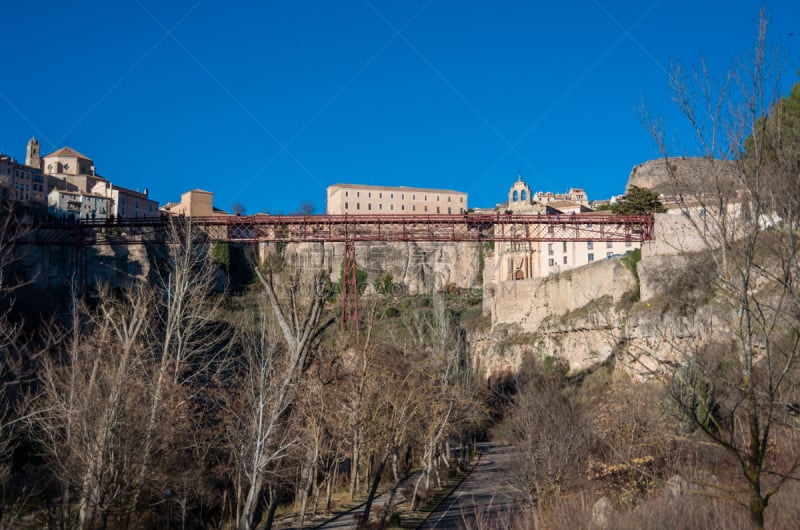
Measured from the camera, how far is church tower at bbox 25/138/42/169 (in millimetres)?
96062

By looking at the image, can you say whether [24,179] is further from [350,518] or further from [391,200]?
[350,518]

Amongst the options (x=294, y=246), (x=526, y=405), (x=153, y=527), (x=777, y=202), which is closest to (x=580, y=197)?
(x=294, y=246)

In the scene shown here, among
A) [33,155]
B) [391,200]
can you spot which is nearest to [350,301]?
[391,200]

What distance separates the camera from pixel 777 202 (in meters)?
7.75

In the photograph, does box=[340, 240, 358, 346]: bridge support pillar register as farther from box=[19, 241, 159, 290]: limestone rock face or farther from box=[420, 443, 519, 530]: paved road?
box=[19, 241, 159, 290]: limestone rock face

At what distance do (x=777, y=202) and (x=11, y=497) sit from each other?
1842 cm

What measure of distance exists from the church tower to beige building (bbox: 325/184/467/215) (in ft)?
123

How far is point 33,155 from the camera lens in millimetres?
97750

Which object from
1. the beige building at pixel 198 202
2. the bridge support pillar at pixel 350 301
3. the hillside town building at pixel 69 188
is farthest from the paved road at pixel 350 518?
the beige building at pixel 198 202

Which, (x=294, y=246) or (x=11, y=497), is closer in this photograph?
(x=11, y=497)

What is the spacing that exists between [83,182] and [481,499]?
255 ft

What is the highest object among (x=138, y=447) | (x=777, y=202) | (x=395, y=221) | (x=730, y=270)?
(x=395, y=221)

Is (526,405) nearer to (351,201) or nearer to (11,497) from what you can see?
(11,497)

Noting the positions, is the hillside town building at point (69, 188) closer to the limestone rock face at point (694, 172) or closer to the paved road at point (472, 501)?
the paved road at point (472, 501)
